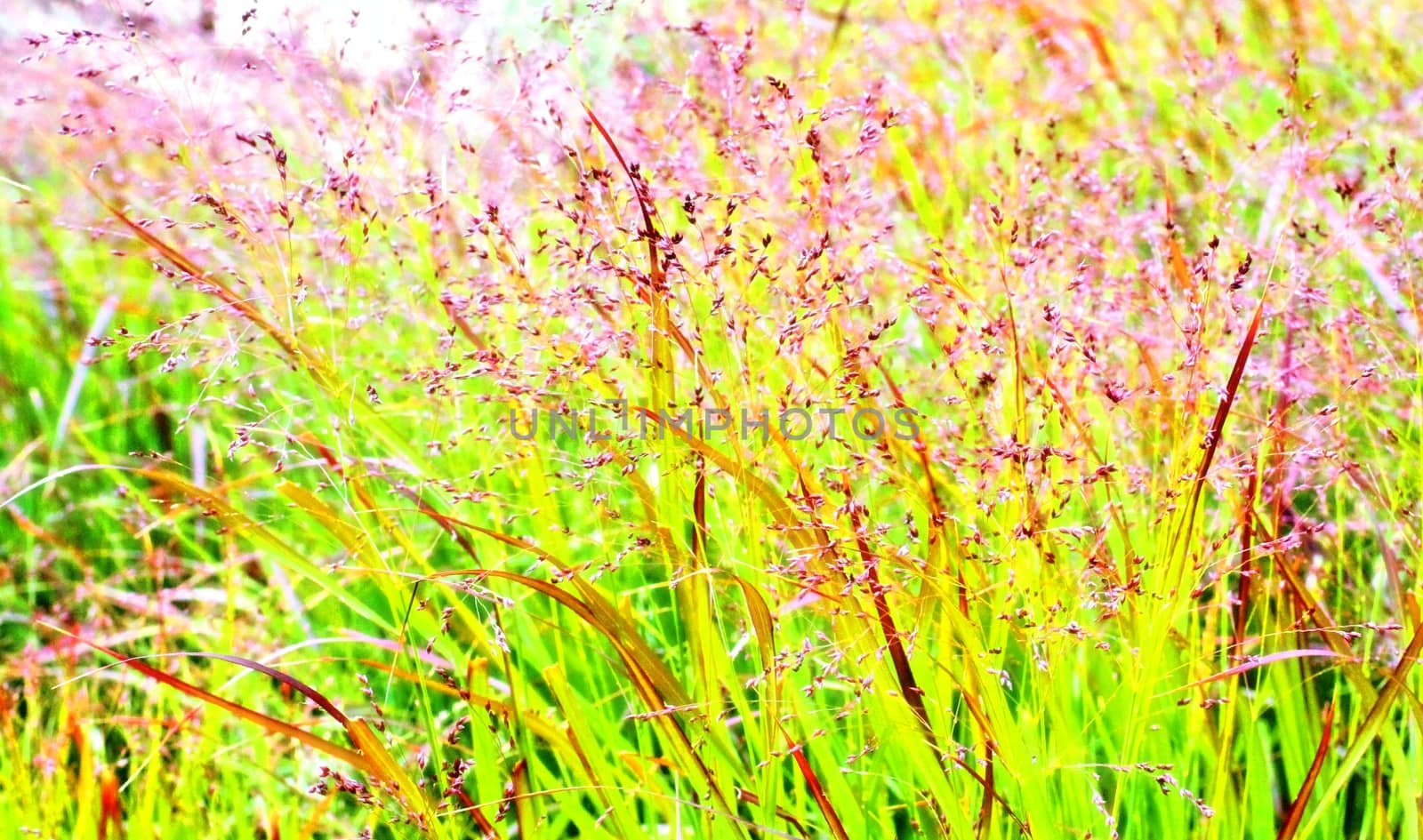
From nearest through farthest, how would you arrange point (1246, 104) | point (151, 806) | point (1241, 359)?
point (1241, 359) → point (151, 806) → point (1246, 104)

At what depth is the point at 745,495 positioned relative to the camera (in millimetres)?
1196

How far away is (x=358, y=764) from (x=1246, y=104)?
2575 mm

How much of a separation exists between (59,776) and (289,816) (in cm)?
30

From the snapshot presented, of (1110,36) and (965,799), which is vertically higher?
(1110,36)

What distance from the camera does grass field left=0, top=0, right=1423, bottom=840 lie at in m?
1.16

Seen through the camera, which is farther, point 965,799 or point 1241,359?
point 965,799

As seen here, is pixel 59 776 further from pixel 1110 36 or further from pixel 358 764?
pixel 1110 36

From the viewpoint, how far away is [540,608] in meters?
1.74


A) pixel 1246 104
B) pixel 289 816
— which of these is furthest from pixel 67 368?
pixel 1246 104

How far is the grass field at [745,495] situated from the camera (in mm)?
1162

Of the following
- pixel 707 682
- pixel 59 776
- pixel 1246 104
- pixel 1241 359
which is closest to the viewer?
pixel 1241 359

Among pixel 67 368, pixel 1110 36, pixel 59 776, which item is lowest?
pixel 59 776

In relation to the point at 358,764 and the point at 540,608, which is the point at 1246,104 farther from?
the point at 358,764

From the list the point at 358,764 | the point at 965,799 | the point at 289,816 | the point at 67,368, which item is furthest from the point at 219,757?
the point at 67,368
